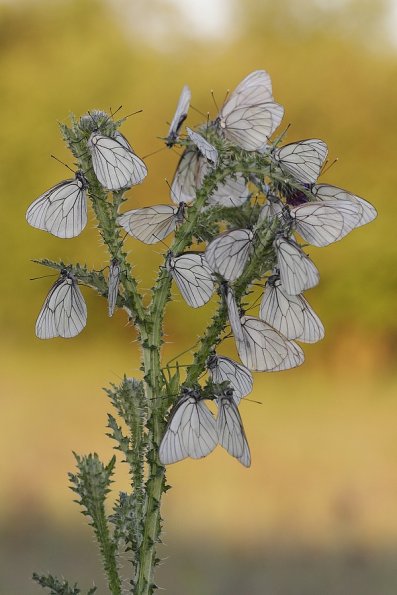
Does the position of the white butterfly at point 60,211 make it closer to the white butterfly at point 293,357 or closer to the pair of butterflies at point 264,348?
the pair of butterflies at point 264,348

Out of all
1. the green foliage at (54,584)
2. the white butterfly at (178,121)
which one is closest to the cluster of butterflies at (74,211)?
the white butterfly at (178,121)

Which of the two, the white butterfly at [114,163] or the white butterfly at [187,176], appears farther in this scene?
the white butterfly at [187,176]

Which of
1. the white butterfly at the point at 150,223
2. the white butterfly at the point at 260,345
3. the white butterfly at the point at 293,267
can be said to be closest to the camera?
the white butterfly at the point at 293,267

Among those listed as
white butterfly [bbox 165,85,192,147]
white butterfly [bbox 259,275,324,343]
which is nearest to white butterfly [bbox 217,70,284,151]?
white butterfly [bbox 165,85,192,147]

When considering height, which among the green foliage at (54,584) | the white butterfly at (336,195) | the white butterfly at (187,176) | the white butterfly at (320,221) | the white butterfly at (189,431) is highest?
the white butterfly at (187,176)

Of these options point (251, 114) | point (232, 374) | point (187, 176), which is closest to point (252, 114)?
point (251, 114)

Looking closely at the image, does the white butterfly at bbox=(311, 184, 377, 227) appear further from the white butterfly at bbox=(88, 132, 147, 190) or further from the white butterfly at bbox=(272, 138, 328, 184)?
the white butterfly at bbox=(88, 132, 147, 190)
